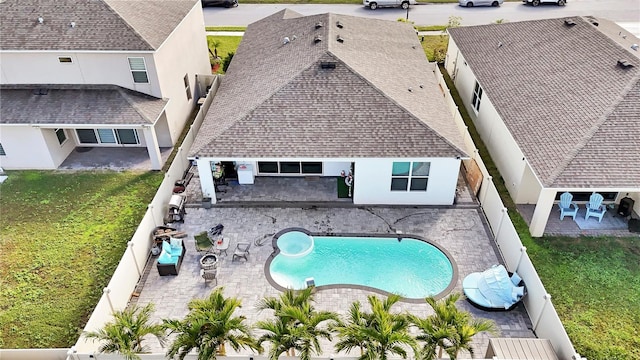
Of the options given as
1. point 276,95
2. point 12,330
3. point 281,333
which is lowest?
point 12,330

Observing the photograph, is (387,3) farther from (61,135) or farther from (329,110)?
(61,135)

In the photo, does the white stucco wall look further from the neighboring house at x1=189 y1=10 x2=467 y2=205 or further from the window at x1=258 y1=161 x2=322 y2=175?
the window at x1=258 y1=161 x2=322 y2=175

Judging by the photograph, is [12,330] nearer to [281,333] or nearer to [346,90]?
[281,333]

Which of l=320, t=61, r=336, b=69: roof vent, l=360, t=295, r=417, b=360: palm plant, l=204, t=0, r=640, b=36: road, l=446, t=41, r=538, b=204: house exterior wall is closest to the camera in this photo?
l=360, t=295, r=417, b=360: palm plant

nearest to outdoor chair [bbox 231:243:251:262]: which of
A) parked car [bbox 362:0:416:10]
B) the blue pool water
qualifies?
the blue pool water

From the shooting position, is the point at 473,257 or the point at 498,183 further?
the point at 498,183

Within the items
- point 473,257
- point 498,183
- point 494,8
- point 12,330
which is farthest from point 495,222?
point 494,8

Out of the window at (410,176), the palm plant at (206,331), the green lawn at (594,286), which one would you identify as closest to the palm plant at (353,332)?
the palm plant at (206,331)

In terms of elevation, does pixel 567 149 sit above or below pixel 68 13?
below
